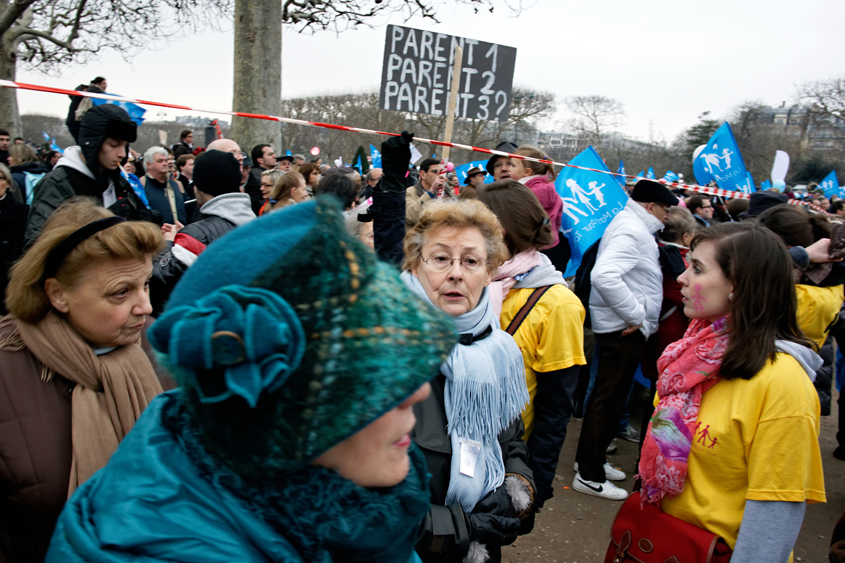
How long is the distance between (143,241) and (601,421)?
10.8ft

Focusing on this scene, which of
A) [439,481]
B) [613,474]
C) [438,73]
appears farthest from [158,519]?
[438,73]

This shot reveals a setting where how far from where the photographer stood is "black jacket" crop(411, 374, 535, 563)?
63.3 inches

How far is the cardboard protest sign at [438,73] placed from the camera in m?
5.79

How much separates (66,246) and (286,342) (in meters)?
1.41

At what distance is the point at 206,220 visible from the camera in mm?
3283

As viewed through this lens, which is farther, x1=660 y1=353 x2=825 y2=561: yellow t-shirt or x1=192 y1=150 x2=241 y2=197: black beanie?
x1=192 y1=150 x2=241 y2=197: black beanie

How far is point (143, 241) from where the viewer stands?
189cm

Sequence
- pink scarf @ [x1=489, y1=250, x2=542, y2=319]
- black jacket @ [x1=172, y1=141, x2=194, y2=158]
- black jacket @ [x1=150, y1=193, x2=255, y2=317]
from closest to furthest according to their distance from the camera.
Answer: pink scarf @ [x1=489, y1=250, x2=542, y2=319], black jacket @ [x1=150, y1=193, x2=255, y2=317], black jacket @ [x1=172, y1=141, x2=194, y2=158]

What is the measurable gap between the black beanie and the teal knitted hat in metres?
2.85

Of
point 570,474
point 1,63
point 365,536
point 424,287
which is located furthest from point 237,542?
point 1,63

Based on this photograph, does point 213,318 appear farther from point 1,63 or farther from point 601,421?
point 1,63

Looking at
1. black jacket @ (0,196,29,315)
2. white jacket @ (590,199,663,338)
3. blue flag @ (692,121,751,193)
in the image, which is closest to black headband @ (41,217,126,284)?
white jacket @ (590,199,663,338)

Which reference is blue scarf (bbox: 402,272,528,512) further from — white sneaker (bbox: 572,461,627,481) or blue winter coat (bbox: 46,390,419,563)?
white sneaker (bbox: 572,461,627,481)

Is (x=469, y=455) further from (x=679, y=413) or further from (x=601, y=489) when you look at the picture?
(x=601, y=489)
